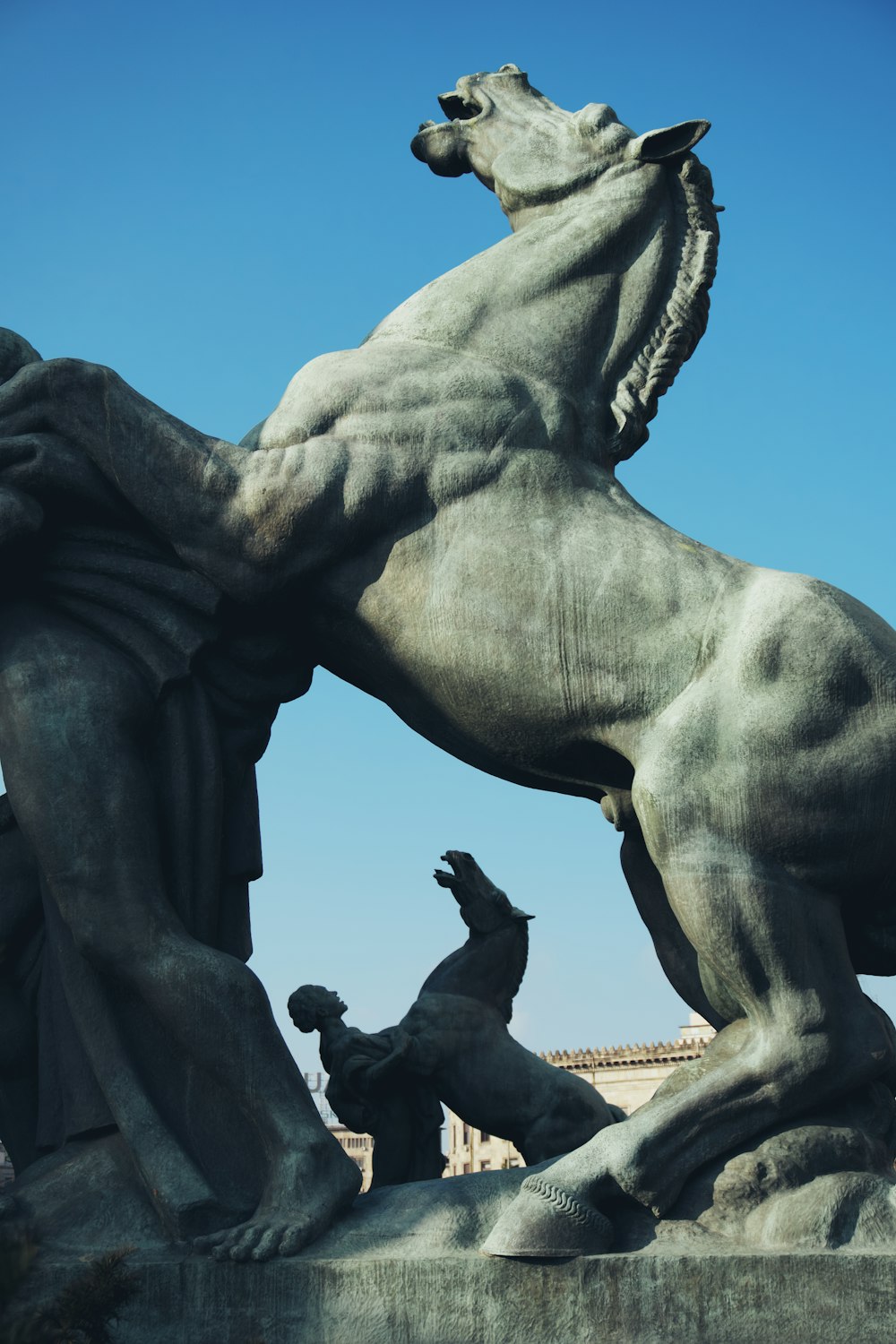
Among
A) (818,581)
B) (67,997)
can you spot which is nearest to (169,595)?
(67,997)

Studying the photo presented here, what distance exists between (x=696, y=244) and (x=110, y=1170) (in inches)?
137

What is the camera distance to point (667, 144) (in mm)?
5547

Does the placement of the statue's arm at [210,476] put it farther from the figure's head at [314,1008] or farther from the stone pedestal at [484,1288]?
the stone pedestal at [484,1288]

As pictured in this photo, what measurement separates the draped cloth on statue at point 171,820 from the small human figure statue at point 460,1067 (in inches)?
27.9

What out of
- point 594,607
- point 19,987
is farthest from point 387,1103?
point 594,607

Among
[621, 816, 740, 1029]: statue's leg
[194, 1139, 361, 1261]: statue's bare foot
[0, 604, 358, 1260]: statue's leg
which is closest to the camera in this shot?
[194, 1139, 361, 1261]: statue's bare foot

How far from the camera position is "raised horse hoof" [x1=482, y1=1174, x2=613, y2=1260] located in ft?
13.9

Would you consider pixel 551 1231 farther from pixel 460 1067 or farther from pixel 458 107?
pixel 458 107

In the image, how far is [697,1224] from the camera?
4.36 m

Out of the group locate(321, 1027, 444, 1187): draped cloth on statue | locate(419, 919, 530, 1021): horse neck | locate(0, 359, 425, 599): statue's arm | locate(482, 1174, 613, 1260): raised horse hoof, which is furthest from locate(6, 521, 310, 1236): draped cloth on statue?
locate(419, 919, 530, 1021): horse neck

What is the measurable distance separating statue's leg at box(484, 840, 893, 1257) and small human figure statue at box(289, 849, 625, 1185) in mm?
1130

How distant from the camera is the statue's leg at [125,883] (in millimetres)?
4668

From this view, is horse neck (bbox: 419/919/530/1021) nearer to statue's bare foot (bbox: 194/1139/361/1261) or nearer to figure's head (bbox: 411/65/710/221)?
statue's bare foot (bbox: 194/1139/361/1261)

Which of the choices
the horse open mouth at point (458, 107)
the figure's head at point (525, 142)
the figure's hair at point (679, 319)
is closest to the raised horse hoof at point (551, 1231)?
the figure's hair at point (679, 319)
